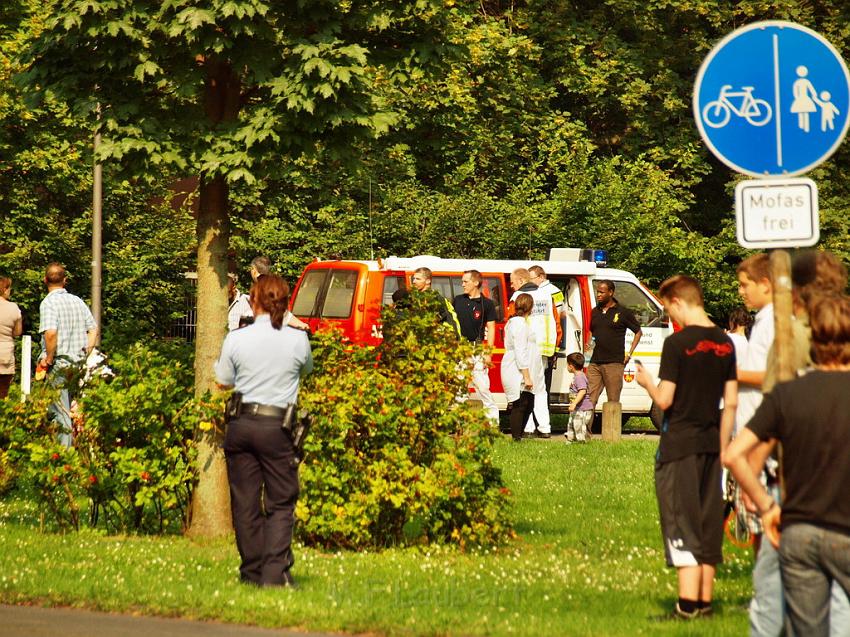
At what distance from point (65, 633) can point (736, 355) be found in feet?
12.4

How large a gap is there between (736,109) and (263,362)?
3.31 metres

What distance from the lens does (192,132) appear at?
991cm

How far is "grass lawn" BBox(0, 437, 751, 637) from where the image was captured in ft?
24.6

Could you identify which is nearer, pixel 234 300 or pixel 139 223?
pixel 234 300

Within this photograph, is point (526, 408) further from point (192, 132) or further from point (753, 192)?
point (753, 192)

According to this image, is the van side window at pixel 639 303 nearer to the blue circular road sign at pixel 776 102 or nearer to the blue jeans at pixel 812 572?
the blue circular road sign at pixel 776 102

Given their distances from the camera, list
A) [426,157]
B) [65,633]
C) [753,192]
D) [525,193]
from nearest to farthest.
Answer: [753,192] → [65,633] → [525,193] → [426,157]

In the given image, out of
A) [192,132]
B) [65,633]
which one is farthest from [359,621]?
[192,132]

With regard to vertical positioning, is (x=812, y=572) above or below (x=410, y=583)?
above

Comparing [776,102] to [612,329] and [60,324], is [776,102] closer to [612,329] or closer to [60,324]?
[60,324]

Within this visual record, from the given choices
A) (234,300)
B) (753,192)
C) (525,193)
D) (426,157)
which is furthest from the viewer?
(426,157)

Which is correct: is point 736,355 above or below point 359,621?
above

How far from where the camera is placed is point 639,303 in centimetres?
2169

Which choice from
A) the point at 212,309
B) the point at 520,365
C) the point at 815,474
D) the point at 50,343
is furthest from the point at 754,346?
the point at 520,365
